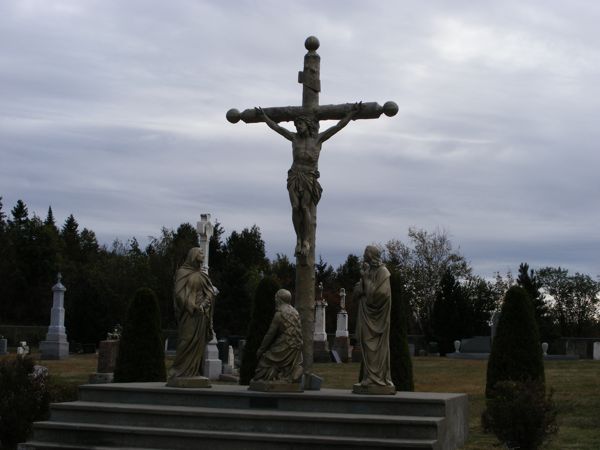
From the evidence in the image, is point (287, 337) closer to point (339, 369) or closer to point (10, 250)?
point (339, 369)

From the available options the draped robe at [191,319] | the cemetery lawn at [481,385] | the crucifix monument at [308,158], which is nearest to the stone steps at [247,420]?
the draped robe at [191,319]

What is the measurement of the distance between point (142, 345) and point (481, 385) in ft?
30.3

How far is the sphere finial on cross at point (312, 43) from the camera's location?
1436 cm

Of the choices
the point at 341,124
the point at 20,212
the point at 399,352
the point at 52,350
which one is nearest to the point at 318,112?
the point at 341,124

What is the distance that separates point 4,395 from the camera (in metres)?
15.3

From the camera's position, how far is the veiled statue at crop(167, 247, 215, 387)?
46.6 ft

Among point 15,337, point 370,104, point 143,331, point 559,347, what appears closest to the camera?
point 370,104

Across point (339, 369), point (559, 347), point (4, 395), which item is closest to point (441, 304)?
point (559, 347)

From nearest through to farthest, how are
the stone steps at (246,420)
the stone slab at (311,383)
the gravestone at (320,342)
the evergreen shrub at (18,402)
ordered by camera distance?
1. the stone steps at (246,420)
2. the stone slab at (311,383)
3. the evergreen shrub at (18,402)
4. the gravestone at (320,342)

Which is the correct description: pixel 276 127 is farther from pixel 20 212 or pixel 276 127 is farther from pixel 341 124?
pixel 20 212

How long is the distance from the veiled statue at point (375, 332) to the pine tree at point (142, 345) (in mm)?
8492

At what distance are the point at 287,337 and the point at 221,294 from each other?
142 feet

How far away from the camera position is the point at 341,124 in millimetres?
14227

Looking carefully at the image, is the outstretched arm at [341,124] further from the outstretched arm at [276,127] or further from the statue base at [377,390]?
the statue base at [377,390]
